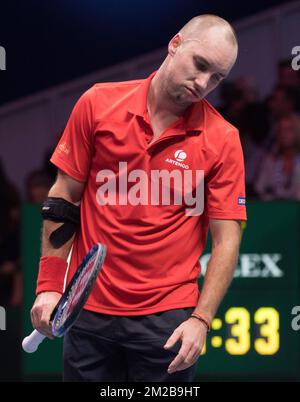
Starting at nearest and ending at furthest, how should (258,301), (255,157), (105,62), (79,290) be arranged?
1. (79,290)
2. (258,301)
3. (255,157)
4. (105,62)

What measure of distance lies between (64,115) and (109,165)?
356 centimetres

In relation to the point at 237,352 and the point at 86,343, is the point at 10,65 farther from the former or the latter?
the point at 86,343

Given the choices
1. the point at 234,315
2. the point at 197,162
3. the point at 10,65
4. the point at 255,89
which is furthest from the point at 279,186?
the point at 197,162

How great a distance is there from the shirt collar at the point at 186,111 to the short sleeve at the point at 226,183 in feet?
0.36

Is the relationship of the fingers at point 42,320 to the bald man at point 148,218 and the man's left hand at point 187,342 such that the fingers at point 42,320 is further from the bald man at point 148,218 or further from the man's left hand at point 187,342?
the man's left hand at point 187,342

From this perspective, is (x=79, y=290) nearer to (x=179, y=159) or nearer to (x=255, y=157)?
(x=179, y=159)

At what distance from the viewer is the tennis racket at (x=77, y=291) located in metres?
3.18

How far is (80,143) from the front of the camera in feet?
11.4

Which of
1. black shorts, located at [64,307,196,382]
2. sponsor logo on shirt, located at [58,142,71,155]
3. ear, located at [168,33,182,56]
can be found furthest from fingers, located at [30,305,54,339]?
ear, located at [168,33,182,56]

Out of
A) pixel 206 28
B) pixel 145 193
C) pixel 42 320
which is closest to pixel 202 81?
pixel 206 28

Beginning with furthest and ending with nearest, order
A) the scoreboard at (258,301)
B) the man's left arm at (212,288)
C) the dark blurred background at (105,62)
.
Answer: the dark blurred background at (105,62) → the scoreboard at (258,301) → the man's left arm at (212,288)

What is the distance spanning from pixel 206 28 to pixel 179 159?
0.40m

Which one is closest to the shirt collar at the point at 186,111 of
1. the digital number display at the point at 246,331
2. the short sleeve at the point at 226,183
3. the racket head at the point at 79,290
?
the short sleeve at the point at 226,183

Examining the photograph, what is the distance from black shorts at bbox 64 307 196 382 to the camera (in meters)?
3.43
